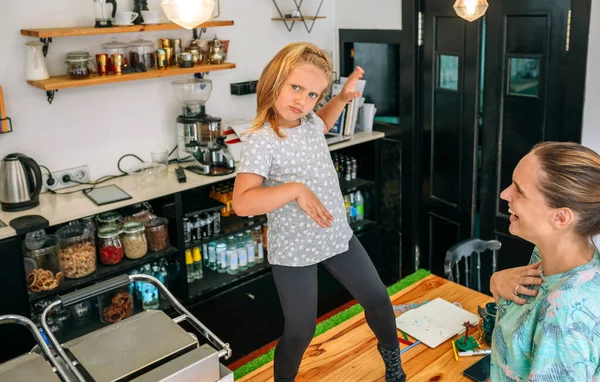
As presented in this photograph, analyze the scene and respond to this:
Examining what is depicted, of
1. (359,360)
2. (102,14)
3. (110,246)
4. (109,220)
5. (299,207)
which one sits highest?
(102,14)

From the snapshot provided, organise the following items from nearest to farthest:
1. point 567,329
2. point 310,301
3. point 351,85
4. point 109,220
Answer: point 567,329, point 310,301, point 351,85, point 109,220

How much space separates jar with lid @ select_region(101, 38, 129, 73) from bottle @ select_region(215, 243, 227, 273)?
1.06 metres

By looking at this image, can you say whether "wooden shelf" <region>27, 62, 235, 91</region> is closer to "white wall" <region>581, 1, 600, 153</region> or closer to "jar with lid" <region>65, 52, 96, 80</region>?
"jar with lid" <region>65, 52, 96, 80</region>

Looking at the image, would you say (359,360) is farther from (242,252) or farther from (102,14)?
(102,14)

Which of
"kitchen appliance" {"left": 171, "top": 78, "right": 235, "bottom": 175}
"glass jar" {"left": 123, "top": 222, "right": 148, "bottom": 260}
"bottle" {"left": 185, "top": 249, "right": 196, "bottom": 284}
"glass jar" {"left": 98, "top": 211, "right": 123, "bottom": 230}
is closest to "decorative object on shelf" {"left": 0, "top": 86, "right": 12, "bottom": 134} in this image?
"glass jar" {"left": 98, "top": 211, "right": 123, "bottom": 230}

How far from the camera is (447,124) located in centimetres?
363

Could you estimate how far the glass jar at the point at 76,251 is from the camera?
2.79m

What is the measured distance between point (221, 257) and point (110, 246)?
0.67 meters

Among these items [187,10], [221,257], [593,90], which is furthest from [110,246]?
[593,90]

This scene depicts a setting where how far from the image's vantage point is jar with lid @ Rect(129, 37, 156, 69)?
3.06 meters

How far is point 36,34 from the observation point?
8.76 ft

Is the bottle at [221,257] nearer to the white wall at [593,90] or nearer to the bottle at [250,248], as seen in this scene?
the bottle at [250,248]

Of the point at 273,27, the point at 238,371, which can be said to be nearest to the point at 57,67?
the point at 273,27

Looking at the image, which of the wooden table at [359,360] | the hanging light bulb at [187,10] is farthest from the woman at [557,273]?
the hanging light bulb at [187,10]
